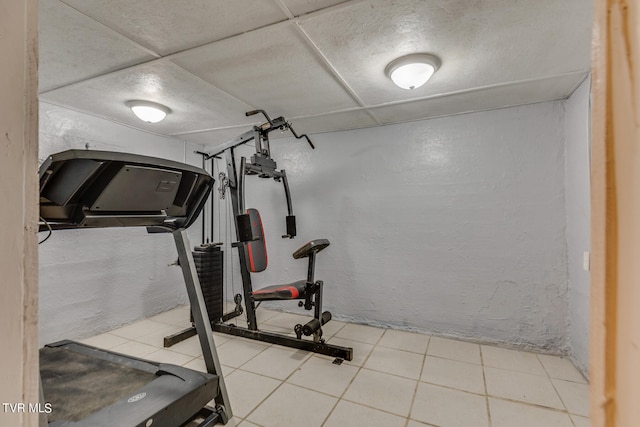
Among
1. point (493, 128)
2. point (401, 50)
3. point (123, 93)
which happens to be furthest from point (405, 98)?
point (123, 93)

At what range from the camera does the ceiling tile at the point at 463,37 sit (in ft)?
4.83

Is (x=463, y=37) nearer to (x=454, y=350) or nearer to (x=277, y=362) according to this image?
(x=454, y=350)

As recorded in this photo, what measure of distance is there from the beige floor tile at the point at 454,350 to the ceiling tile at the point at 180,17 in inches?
111

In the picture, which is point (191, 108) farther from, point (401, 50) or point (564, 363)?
point (564, 363)

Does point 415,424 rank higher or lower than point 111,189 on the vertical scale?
lower

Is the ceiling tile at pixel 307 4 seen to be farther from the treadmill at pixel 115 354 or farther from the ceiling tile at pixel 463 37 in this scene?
the treadmill at pixel 115 354

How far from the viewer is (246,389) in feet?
6.92

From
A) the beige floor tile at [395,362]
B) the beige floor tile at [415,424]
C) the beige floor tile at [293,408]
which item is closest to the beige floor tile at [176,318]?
the beige floor tile at [293,408]

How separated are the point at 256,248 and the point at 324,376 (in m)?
1.37

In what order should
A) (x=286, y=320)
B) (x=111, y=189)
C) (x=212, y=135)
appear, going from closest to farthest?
(x=111, y=189), (x=286, y=320), (x=212, y=135)

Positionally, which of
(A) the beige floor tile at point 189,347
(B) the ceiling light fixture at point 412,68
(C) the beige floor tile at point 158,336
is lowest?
(A) the beige floor tile at point 189,347

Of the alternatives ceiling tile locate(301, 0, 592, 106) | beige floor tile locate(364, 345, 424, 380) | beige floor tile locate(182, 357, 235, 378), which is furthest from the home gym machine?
ceiling tile locate(301, 0, 592, 106)

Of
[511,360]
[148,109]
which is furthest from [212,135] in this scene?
[511,360]

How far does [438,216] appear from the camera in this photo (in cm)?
301
